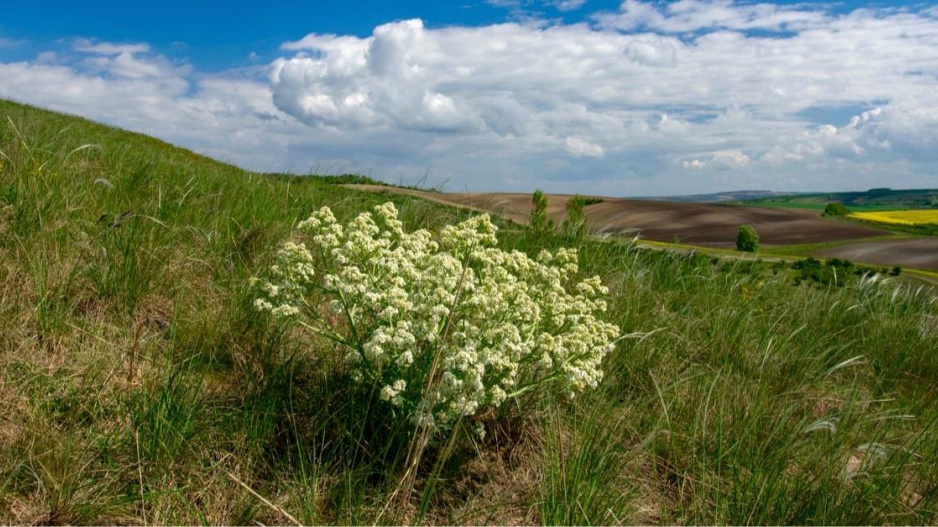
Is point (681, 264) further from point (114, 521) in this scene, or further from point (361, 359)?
point (114, 521)

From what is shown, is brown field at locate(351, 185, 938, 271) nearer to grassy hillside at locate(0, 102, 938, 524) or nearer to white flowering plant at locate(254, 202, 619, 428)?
grassy hillside at locate(0, 102, 938, 524)

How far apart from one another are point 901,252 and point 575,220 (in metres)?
11.1

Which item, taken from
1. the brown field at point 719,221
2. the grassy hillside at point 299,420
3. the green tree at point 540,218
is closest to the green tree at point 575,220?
the green tree at point 540,218

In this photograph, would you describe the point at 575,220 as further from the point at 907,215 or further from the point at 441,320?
the point at 907,215

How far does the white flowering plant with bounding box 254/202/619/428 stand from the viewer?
9.40 ft

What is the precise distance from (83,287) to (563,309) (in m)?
2.73

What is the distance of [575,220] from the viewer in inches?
290

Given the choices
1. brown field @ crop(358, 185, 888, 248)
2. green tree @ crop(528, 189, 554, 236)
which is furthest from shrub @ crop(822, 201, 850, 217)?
green tree @ crop(528, 189, 554, 236)

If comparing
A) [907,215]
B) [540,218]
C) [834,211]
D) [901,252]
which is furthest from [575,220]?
[907,215]

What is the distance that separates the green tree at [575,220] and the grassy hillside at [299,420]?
175 cm

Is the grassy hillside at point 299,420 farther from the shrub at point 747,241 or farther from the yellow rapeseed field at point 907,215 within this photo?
the yellow rapeseed field at point 907,215

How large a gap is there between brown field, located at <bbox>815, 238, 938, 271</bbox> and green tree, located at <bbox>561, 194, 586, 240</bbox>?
6618 millimetres

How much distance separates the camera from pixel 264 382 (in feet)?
11.3

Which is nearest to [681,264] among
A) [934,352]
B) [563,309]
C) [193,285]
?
[934,352]
